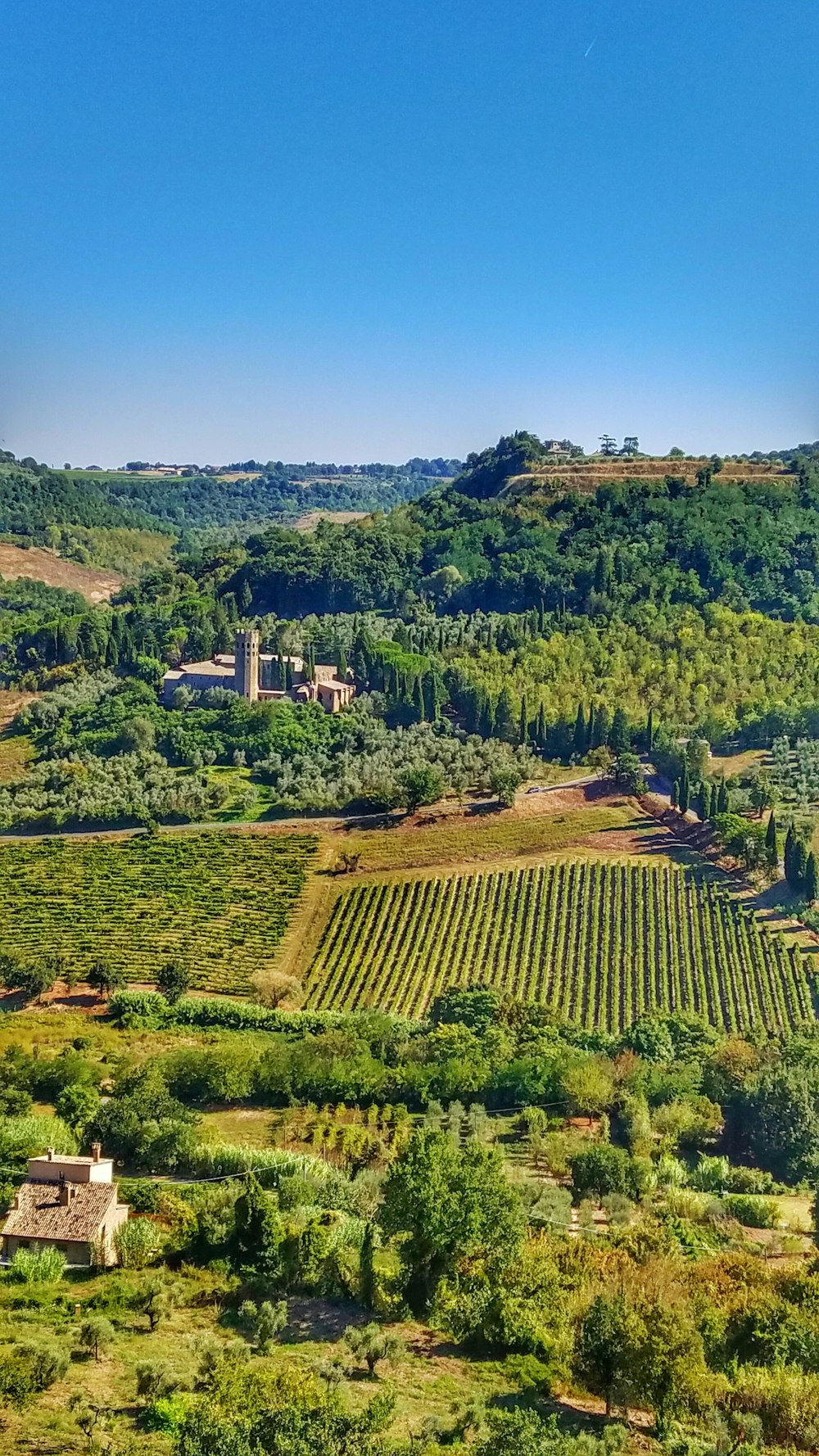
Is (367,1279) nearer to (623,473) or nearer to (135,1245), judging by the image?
(135,1245)

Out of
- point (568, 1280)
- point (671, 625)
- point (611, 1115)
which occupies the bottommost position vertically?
point (611, 1115)

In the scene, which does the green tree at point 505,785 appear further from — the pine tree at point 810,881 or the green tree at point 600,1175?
the green tree at point 600,1175

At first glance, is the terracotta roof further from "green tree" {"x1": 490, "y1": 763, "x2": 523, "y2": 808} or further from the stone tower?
the stone tower

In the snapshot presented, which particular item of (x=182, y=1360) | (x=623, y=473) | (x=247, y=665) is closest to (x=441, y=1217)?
(x=182, y=1360)

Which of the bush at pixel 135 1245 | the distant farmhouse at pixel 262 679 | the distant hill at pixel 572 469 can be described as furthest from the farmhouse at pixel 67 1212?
the distant hill at pixel 572 469

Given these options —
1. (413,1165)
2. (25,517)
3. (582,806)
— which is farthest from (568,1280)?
(25,517)

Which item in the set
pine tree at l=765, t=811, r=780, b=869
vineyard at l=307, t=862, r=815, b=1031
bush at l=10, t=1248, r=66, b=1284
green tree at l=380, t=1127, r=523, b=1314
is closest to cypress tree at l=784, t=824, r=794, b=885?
pine tree at l=765, t=811, r=780, b=869

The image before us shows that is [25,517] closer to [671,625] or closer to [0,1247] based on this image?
[671,625]
